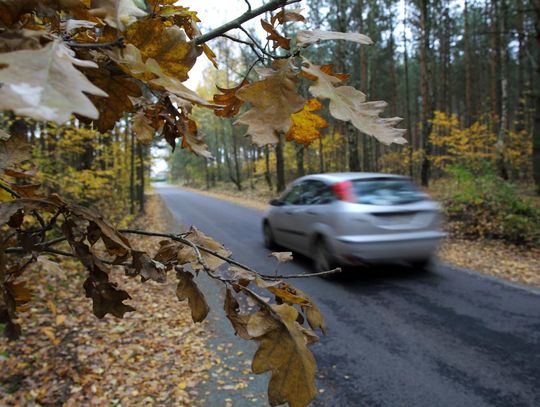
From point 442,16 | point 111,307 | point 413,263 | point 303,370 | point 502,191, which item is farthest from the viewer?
point 442,16

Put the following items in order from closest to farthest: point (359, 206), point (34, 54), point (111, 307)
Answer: point (34, 54)
point (111, 307)
point (359, 206)

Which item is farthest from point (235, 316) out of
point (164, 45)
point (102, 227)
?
point (164, 45)

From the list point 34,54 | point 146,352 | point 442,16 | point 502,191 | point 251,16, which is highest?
point 442,16

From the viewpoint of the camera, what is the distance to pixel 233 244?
959 cm

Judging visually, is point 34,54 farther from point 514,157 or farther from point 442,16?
point 442,16

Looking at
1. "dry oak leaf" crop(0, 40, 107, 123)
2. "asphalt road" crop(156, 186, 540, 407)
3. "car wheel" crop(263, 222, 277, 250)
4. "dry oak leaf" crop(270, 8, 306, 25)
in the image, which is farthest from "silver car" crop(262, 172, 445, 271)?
"dry oak leaf" crop(0, 40, 107, 123)

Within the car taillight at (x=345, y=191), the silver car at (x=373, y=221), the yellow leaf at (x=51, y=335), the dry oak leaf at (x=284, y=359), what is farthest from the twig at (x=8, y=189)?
the car taillight at (x=345, y=191)

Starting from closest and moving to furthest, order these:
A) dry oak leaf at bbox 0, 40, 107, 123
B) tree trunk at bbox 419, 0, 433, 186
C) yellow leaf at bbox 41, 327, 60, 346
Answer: dry oak leaf at bbox 0, 40, 107, 123, yellow leaf at bbox 41, 327, 60, 346, tree trunk at bbox 419, 0, 433, 186

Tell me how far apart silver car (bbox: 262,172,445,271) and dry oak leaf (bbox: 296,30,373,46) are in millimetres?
5209

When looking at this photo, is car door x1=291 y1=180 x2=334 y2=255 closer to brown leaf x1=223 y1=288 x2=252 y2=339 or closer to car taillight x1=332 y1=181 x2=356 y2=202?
car taillight x1=332 y1=181 x2=356 y2=202

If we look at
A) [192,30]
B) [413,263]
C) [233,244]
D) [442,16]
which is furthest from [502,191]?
[442,16]

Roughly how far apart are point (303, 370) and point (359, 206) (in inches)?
210

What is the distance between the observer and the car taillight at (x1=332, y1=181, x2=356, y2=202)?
6082 mm

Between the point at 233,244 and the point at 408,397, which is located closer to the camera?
the point at 408,397
